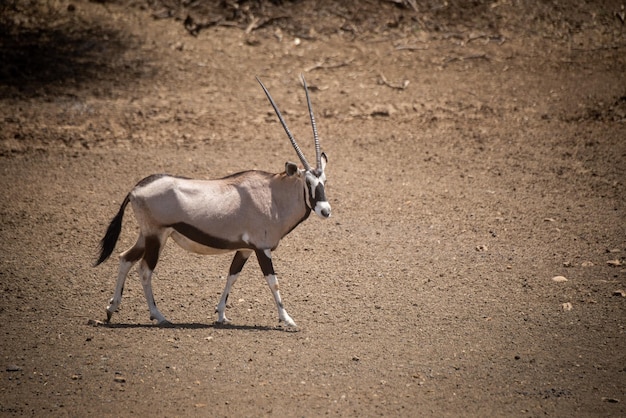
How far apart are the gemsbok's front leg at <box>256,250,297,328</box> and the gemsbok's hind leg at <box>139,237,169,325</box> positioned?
105 centimetres

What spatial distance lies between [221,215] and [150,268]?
0.92 metres

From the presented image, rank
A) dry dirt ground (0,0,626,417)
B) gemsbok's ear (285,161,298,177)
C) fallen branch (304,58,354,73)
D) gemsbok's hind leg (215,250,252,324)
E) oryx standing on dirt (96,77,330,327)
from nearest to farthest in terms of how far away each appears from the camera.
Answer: dry dirt ground (0,0,626,417), oryx standing on dirt (96,77,330,327), gemsbok's ear (285,161,298,177), gemsbok's hind leg (215,250,252,324), fallen branch (304,58,354,73)

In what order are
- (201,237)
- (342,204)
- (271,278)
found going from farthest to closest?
1. (342,204)
2. (271,278)
3. (201,237)

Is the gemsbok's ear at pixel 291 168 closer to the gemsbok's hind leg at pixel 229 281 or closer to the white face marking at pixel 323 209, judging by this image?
the white face marking at pixel 323 209

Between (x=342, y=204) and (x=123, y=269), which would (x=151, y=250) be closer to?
(x=123, y=269)

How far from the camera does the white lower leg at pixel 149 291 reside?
844 cm

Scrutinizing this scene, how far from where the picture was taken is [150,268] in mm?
8414

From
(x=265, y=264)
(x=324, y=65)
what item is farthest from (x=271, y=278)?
(x=324, y=65)

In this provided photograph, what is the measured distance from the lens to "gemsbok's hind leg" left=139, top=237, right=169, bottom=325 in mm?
8359

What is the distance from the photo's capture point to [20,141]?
1459cm

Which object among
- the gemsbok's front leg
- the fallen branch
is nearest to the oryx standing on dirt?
the gemsbok's front leg

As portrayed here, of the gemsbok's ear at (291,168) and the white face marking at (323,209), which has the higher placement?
the gemsbok's ear at (291,168)

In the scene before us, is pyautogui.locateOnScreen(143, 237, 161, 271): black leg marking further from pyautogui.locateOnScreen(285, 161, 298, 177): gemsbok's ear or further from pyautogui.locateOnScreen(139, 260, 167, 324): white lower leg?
pyautogui.locateOnScreen(285, 161, 298, 177): gemsbok's ear

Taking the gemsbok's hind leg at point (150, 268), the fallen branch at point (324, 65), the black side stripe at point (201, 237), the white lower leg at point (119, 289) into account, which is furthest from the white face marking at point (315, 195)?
the fallen branch at point (324, 65)
